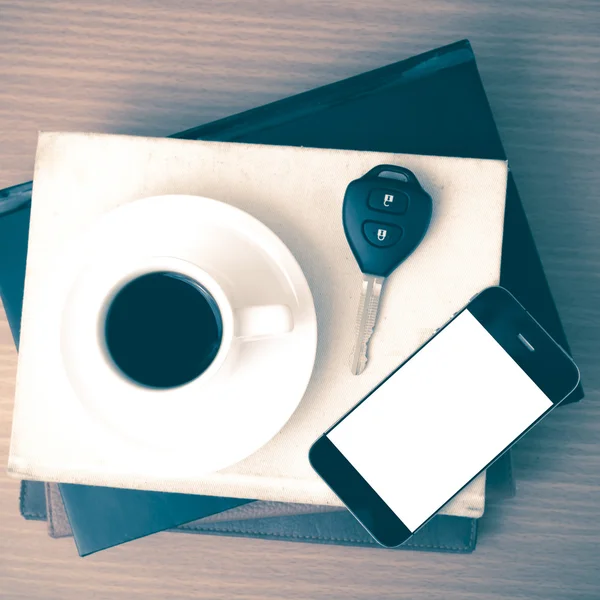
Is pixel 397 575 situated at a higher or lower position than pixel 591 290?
lower

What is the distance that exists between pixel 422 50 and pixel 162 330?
294 millimetres

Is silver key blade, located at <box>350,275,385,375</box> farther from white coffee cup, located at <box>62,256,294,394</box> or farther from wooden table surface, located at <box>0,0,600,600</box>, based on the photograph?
wooden table surface, located at <box>0,0,600,600</box>

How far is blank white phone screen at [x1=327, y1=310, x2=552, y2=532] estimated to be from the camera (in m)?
0.33

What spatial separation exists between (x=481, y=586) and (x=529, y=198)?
0.98 ft

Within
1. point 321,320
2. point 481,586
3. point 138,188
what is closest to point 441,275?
point 321,320

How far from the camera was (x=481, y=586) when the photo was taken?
0.46m

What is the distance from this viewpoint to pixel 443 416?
0.34 m

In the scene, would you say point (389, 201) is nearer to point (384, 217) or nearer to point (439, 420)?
point (384, 217)

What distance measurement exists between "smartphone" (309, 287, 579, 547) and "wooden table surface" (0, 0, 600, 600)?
0.48ft

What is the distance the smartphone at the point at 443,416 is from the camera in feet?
1.07

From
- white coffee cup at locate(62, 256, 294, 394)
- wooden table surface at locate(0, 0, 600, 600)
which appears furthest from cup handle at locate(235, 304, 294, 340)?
wooden table surface at locate(0, 0, 600, 600)

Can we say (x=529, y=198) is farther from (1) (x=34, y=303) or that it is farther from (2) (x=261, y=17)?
(1) (x=34, y=303)

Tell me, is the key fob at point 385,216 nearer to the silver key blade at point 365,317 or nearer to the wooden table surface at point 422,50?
the silver key blade at point 365,317

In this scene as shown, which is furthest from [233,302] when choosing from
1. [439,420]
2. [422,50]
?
[422,50]
